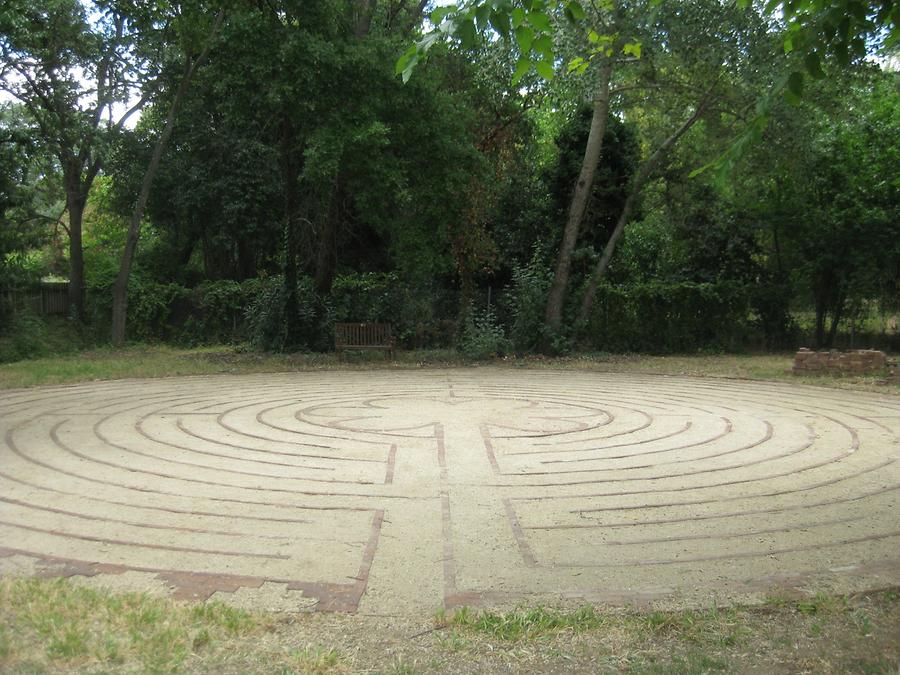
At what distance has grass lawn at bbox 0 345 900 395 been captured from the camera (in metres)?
12.0

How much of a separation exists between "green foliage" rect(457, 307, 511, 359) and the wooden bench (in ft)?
5.42

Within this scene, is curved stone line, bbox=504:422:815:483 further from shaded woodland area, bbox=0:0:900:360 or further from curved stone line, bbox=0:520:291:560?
shaded woodland area, bbox=0:0:900:360

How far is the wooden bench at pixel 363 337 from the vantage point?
→ 49.3ft

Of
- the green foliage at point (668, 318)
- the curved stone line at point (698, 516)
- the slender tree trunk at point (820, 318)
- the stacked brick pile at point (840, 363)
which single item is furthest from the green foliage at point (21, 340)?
the slender tree trunk at point (820, 318)

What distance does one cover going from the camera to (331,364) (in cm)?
1445

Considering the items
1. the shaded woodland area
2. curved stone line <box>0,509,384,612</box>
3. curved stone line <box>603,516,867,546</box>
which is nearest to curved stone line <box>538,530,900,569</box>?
curved stone line <box>603,516,867,546</box>

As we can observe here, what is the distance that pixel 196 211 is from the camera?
22.2 m

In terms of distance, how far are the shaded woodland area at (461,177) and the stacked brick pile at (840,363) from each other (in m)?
3.86

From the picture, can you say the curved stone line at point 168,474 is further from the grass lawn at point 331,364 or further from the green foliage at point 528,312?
the green foliage at point 528,312

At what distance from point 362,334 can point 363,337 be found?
64 mm

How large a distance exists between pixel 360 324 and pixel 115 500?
10.2 m

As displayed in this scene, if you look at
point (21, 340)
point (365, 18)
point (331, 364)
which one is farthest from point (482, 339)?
point (21, 340)

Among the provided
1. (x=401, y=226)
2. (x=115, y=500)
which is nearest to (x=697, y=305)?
(x=401, y=226)

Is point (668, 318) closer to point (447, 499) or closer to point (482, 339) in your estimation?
point (482, 339)
